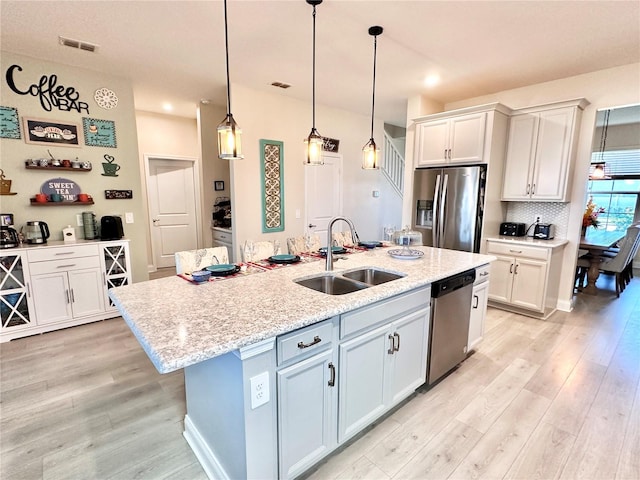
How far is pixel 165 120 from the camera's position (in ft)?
18.1

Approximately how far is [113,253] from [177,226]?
8.10 feet

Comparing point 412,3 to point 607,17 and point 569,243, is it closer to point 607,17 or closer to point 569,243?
point 607,17

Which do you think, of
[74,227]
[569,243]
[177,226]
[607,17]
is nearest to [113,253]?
[74,227]

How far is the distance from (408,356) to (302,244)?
1.61 m

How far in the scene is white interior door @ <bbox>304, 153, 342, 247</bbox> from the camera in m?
4.96

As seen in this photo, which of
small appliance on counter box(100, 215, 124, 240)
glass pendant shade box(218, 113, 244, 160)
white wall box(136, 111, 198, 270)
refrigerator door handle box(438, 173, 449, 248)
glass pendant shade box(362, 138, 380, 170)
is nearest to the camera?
glass pendant shade box(218, 113, 244, 160)

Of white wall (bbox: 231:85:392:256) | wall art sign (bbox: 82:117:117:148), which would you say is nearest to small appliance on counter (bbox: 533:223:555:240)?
white wall (bbox: 231:85:392:256)

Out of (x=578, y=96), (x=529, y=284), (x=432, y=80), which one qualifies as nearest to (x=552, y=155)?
(x=578, y=96)

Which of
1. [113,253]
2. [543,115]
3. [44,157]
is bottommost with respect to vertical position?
[113,253]

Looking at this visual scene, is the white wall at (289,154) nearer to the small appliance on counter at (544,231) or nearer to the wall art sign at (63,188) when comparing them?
the wall art sign at (63,188)

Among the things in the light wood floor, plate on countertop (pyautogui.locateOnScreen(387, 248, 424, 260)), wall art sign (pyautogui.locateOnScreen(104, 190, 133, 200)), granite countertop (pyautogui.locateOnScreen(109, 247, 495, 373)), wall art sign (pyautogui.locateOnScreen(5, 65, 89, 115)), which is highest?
wall art sign (pyautogui.locateOnScreen(5, 65, 89, 115))

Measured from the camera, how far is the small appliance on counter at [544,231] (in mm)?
3830

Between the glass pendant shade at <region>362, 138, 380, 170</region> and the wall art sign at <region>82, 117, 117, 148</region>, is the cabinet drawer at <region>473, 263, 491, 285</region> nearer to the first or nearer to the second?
the glass pendant shade at <region>362, 138, 380, 170</region>

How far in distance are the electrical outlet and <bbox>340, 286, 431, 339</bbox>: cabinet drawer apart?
0.46 m
